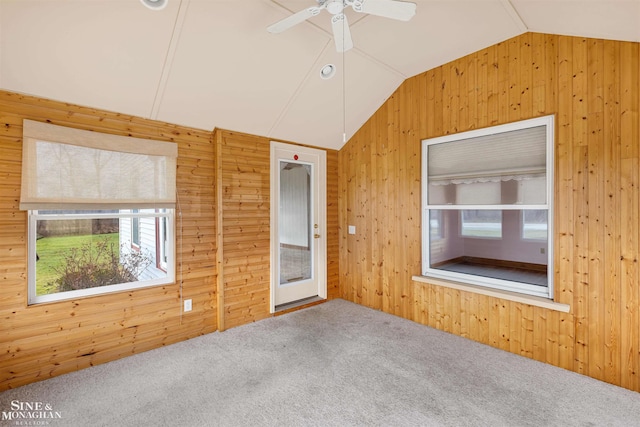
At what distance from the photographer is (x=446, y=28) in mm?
2730

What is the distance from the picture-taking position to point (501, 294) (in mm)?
Answer: 2898

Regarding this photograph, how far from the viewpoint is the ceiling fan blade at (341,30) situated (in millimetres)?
1910

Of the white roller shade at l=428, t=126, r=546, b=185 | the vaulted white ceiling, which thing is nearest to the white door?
the vaulted white ceiling

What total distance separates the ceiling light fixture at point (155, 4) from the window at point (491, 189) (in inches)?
110

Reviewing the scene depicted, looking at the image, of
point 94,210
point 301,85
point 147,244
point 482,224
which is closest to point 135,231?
point 147,244

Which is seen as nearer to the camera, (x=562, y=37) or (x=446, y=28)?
(x=562, y=37)

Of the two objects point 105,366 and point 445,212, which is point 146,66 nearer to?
point 105,366

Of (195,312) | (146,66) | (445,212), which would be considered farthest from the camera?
(445,212)

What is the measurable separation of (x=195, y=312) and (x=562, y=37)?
14.3 feet

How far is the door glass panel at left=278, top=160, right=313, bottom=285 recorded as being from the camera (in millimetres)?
4033

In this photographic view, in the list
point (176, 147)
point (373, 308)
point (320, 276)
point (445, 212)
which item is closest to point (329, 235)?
point (320, 276)

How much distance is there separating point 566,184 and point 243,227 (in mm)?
3191

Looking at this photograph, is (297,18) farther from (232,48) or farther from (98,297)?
(98,297)

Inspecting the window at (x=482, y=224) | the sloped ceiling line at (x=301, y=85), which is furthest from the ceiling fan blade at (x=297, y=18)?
the window at (x=482, y=224)
